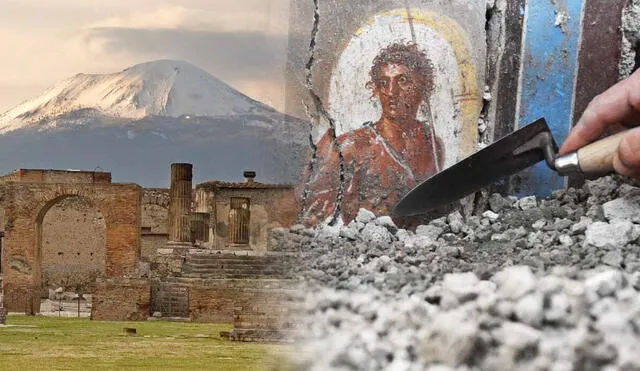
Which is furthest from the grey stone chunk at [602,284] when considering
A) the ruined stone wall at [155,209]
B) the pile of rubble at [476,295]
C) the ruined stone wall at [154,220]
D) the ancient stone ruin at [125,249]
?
the ruined stone wall at [155,209]

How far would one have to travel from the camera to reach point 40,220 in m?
20.1

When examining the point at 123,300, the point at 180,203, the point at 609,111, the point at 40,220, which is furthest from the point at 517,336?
the point at 180,203

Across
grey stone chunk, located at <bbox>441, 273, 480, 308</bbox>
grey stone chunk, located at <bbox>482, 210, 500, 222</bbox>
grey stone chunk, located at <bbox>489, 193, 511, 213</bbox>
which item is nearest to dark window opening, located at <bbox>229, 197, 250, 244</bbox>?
grey stone chunk, located at <bbox>489, 193, 511, 213</bbox>

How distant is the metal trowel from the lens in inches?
69.9

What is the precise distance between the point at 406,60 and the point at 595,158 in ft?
1.79

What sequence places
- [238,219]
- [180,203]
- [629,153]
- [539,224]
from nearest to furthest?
[629,153] < [539,224] < [238,219] < [180,203]

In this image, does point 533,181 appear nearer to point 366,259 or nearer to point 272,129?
point 366,259

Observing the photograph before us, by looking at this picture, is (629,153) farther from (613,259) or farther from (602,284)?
(602,284)

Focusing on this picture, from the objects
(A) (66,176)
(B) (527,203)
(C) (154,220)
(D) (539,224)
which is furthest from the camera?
(C) (154,220)

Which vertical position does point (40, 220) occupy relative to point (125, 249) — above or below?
above

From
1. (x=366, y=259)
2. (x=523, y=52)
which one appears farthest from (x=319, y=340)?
(x=523, y=52)

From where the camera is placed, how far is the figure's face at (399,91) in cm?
212

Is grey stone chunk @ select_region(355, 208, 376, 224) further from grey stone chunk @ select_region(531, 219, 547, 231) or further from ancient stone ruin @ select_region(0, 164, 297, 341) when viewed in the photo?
ancient stone ruin @ select_region(0, 164, 297, 341)

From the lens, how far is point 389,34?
212cm
